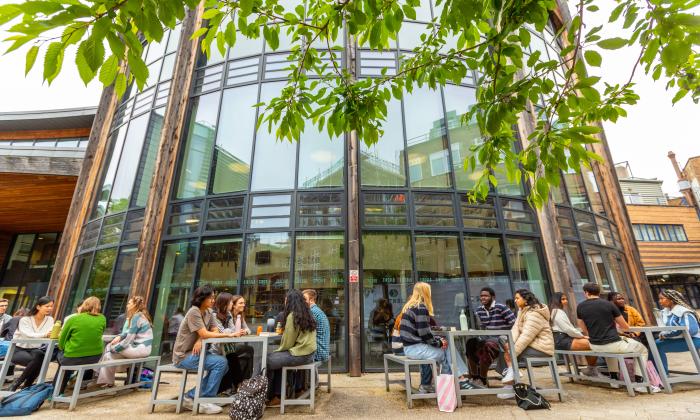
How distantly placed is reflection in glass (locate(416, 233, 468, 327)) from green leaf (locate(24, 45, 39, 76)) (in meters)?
6.52

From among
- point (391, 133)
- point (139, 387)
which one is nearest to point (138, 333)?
point (139, 387)

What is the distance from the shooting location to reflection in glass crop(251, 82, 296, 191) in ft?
24.9

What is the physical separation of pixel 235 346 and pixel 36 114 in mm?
15608

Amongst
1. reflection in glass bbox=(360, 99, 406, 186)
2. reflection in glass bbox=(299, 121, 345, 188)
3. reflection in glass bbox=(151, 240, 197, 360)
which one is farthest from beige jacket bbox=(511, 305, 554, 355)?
reflection in glass bbox=(151, 240, 197, 360)

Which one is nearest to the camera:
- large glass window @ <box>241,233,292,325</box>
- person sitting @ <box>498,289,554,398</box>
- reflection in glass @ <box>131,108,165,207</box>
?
person sitting @ <box>498,289,554,398</box>

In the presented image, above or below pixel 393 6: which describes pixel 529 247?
below

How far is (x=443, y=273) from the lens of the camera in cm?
699

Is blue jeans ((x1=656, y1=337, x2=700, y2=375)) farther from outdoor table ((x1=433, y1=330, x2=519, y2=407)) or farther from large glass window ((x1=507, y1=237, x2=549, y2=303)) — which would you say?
outdoor table ((x1=433, y1=330, x2=519, y2=407))

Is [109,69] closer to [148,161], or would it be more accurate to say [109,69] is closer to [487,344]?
[487,344]

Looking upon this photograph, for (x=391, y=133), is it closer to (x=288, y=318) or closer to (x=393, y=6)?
(x=288, y=318)

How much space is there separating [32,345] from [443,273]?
23.7 feet

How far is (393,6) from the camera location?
2.17 meters

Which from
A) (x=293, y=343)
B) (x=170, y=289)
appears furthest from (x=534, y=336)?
(x=170, y=289)

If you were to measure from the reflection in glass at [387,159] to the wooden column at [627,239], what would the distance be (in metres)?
5.54
